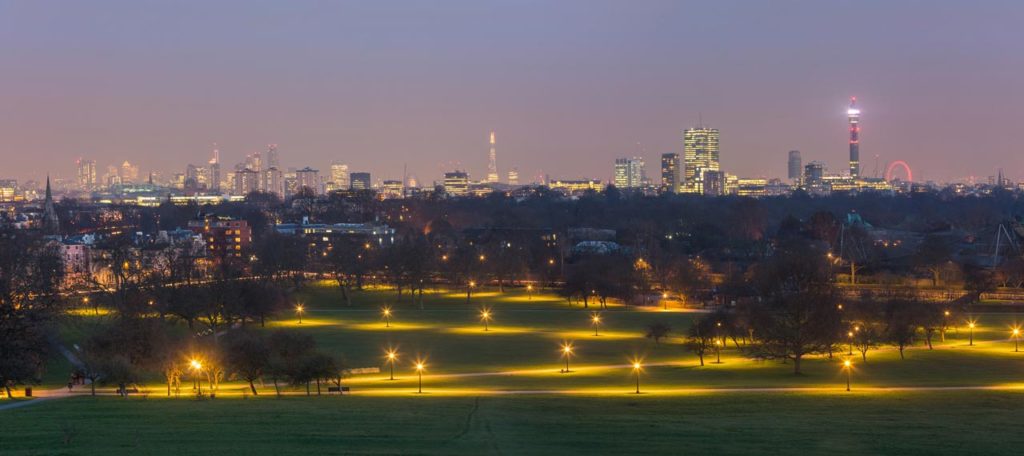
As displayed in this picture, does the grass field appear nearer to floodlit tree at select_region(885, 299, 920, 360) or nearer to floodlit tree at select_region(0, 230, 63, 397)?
floodlit tree at select_region(885, 299, 920, 360)

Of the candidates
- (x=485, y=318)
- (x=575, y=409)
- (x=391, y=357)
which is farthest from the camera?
(x=485, y=318)

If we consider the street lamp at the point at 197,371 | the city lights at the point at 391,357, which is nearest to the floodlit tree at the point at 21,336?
the street lamp at the point at 197,371

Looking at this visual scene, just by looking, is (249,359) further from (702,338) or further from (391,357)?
(702,338)

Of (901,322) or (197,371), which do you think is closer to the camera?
(197,371)

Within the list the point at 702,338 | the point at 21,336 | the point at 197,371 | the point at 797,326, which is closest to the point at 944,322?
the point at 797,326

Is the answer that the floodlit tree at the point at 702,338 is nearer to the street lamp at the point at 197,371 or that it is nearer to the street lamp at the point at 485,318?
the street lamp at the point at 485,318

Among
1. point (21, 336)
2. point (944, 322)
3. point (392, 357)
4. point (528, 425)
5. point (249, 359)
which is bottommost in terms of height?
point (528, 425)

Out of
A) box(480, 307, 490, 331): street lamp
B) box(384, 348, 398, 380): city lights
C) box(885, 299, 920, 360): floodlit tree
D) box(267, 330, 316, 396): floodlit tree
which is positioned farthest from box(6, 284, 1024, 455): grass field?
box(480, 307, 490, 331): street lamp

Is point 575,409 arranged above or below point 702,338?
below

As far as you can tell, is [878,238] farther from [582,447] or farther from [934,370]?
[582,447]
